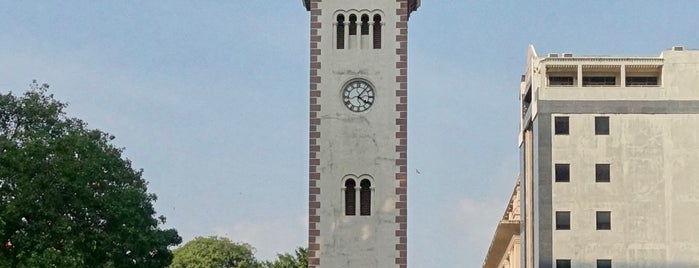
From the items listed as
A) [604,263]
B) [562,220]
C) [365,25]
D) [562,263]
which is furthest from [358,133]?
[604,263]

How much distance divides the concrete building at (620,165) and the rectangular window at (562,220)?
5 centimetres

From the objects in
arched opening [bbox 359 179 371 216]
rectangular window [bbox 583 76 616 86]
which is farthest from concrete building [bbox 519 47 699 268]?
arched opening [bbox 359 179 371 216]

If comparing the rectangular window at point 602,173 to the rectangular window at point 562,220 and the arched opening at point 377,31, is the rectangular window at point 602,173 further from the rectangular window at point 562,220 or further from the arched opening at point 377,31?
the arched opening at point 377,31

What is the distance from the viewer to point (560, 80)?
7388 cm

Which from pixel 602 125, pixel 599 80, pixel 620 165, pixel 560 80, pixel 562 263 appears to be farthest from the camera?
pixel 560 80

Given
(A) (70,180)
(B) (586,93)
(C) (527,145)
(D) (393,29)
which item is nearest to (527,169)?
(C) (527,145)

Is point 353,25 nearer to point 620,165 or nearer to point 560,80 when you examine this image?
point 620,165

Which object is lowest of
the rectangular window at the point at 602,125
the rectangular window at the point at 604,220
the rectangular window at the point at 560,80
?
the rectangular window at the point at 604,220

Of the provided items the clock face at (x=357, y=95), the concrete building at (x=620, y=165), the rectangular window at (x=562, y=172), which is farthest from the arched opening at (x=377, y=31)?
the rectangular window at (x=562, y=172)

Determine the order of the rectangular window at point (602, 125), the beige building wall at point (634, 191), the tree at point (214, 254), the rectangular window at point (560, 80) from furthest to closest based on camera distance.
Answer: the tree at point (214, 254) → the rectangular window at point (560, 80) → the rectangular window at point (602, 125) → the beige building wall at point (634, 191)

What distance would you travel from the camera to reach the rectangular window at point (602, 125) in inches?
2788

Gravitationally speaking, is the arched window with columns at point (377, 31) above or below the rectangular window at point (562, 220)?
above

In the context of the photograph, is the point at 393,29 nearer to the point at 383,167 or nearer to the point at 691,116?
the point at 383,167

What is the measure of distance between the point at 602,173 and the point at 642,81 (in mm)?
5576
